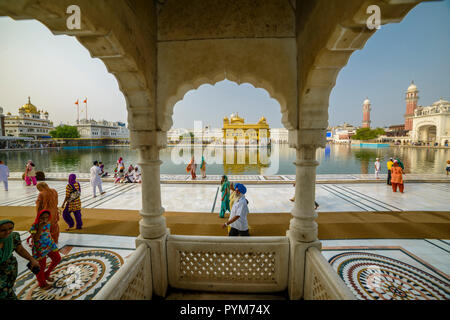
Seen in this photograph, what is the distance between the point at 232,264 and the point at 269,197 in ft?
11.8

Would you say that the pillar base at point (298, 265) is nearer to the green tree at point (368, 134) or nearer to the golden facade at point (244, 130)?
the golden facade at point (244, 130)

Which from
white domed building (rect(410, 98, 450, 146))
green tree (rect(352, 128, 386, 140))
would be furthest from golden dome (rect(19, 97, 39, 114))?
white domed building (rect(410, 98, 450, 146))

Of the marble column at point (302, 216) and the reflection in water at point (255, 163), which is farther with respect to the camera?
the reflection in water at point (255, 163)

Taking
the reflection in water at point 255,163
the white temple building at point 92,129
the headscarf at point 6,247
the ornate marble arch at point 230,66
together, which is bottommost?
the reflection in water at point 255,163

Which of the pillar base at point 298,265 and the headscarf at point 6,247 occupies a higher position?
the headscarf at point 6,247

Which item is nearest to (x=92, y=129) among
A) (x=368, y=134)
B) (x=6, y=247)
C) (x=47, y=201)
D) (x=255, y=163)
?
(x=255, y=163)

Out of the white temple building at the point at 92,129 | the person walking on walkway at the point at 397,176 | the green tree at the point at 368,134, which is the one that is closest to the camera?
the person walking on walkway at the point at 397,176

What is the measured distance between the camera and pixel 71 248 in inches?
118

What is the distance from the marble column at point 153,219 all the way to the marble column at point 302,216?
4.21 feet

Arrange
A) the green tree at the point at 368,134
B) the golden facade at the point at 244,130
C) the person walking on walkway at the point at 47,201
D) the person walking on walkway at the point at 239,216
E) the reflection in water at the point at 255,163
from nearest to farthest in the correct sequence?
the person walking on walkway at the point at 239,216
the person walking on walkway at the point at 47,201
the reflection in water at the point at 255,163
the golden facade at the point at 244,130
the green tree at the point at 368,134

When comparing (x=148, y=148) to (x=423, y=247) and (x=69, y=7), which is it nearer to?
(x=69, y=7)

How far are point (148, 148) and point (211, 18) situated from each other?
1344 mm

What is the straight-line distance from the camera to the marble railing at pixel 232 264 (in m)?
2.05

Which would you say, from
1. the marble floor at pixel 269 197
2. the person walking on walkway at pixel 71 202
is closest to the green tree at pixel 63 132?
the marble floor at pixel 269 197
